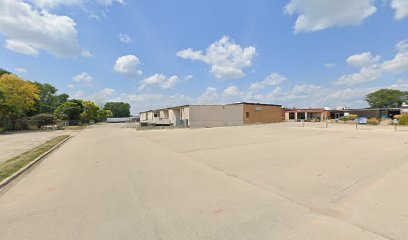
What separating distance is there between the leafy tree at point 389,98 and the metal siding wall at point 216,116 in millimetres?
59566

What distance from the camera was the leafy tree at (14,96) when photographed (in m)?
33.2

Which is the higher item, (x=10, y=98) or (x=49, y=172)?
(x=10, y=98)

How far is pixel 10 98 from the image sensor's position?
3388 cm

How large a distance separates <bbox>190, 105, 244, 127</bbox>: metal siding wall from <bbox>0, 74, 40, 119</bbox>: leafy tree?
2972 centimetres

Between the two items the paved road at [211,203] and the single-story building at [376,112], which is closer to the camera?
the paved road at [211,203]

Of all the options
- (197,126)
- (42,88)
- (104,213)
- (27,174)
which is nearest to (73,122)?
(42,88)

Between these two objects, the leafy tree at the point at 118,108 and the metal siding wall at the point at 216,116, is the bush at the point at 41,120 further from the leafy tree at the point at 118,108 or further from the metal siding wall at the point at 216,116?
the leafy tree at the point at 118,108

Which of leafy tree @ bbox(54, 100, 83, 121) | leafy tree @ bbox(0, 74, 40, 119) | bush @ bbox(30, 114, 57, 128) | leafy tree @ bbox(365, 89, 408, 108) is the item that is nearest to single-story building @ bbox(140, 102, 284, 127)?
leafy tree @ bbox(0, 74, 40, 119)

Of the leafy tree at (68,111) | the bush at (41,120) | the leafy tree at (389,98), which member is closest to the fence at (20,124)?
the bush at (41,120)

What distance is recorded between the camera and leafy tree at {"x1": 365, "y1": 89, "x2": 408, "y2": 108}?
65875 mm

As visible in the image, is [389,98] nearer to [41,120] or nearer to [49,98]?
[41,120]

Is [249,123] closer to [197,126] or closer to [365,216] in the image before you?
[197,126]

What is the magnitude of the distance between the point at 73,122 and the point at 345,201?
69616mm

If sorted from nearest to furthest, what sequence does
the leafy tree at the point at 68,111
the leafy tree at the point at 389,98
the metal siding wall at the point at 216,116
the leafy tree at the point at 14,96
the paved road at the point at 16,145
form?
the paved road at the point at 16,145 → the leafy tree at the point at 14,96 → the metal siding wall at the point at 216,116 → the leafy tree at the point at 68,111 → the leafy tree at the point at 389,98
